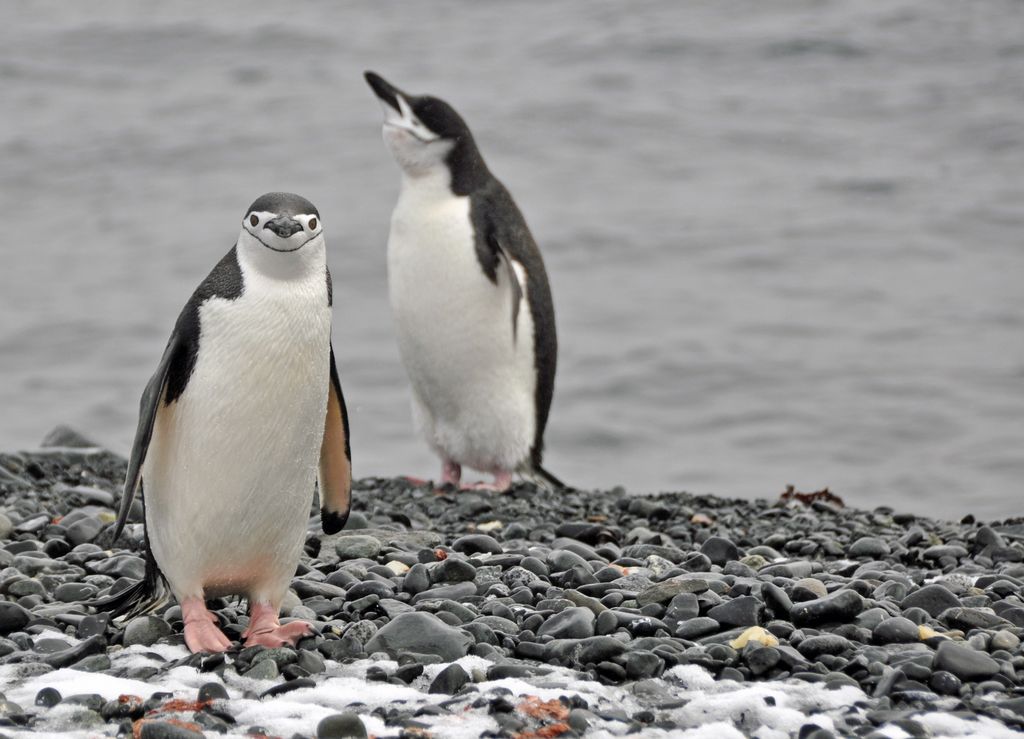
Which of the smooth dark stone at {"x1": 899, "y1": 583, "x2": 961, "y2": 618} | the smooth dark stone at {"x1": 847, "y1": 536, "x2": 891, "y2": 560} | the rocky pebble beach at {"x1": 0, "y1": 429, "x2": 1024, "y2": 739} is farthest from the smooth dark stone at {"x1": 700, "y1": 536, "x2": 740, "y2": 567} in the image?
the smooth dark stone at {"x1": 899, "y1": 583, "x2": 961, "y2": 618}

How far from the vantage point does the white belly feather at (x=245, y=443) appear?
3.43 m

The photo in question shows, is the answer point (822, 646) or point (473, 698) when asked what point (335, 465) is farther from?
point (822, 646)

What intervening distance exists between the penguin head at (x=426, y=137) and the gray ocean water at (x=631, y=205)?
127 inches

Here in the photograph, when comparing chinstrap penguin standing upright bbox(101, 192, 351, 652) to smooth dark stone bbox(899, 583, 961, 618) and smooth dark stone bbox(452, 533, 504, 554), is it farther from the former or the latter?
smooth dark stone bbox(899, 583, 961, 618)

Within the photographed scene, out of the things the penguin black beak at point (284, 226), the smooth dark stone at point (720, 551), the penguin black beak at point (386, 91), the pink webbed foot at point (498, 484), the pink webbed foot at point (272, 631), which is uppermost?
the penguin black beak at point (386, 91)

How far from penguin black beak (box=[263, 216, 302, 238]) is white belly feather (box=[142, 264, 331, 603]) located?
0.17 metres

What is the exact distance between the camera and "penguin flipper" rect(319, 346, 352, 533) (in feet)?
12.4

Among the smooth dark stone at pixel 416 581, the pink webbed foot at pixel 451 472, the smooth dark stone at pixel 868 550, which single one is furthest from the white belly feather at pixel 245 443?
the pink webbed foot at pixel 451 472

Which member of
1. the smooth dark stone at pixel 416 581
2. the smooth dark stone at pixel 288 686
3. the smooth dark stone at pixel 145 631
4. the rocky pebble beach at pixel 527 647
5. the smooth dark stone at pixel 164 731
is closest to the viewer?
the smooth dark stone at pixel 164 731

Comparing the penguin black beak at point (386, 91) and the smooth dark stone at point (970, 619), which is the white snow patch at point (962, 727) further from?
the penguin black beak at point (386, 91)

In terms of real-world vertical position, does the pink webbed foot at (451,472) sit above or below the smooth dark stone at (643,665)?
below

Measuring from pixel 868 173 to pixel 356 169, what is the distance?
18.1ft

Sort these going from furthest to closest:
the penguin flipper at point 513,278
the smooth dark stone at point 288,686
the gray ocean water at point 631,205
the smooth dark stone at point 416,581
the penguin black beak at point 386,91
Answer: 1. the gray ocean water at point 631,205
2. the penguin black beak at point 386,91
3. the penguin flipper at point 513,278
4. the smooth dark stone at point 416,581
5. the smooth dark stone at point 288,686

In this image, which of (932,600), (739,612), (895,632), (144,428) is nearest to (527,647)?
(739,612)
